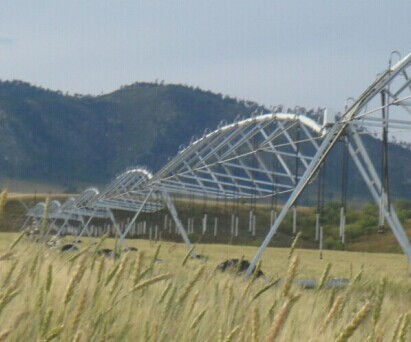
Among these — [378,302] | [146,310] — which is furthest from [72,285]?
[378,302]

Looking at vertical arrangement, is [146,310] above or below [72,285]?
below

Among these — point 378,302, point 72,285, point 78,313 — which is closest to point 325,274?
point 378,302

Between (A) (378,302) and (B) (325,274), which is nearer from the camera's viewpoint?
(A) (378,302)

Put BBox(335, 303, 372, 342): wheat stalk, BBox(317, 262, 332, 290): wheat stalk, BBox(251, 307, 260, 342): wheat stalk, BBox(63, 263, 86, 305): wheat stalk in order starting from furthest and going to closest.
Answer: BBox(317, 262, 332, 290): wheat stalk
BBox(63, 263, 86, 305): wheat stalk
BBox(251, 307, 260, 342): wheat stalk
BBox(335, 303, 372, 342): wheat stalk

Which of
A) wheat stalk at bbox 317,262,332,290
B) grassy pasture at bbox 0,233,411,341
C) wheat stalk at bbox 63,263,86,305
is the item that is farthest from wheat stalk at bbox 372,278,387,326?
wheat stalk at bbox 63,263,86,305

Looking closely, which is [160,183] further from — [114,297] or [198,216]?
[198,216]

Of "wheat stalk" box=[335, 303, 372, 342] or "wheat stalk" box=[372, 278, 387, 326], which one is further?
"wheat stalk" box=[372, 278, 387, 326]

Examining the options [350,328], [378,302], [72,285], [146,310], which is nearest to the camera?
[350,328]

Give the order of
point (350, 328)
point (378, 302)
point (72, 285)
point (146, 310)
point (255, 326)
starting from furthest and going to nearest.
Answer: point (146, 310) < point (378, 302) < point (72, 285) < point (255, 326) < point (350, 328)

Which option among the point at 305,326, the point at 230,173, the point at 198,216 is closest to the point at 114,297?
the point at 305,326

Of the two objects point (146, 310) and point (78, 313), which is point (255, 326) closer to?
point (78, 313)

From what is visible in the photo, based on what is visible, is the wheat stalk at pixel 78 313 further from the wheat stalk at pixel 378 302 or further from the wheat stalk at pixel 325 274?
the wheat stalk at pixel 325 274

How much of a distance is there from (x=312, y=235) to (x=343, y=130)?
6995cm

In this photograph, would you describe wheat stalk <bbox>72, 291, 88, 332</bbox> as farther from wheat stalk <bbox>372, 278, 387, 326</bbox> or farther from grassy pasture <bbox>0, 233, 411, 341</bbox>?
wheat stalk <bbox>372, 278, 387, 326</bbox>
